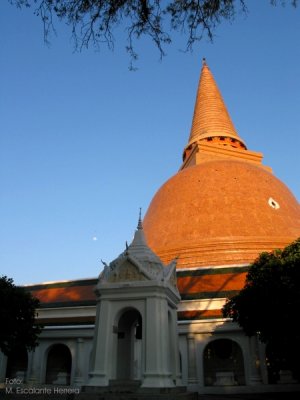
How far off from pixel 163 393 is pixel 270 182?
68.0 feet

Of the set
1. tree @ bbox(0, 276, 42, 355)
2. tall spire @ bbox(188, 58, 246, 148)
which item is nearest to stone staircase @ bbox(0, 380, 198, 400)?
tree @ bbox(0, 276, 42, 355)

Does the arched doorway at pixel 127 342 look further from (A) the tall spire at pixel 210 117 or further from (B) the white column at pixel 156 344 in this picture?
(A) the tall spire at pixel 210 117

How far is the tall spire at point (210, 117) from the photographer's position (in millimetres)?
34531

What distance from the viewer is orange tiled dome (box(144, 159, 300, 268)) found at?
21.8 meters

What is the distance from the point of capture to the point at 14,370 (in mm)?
19016

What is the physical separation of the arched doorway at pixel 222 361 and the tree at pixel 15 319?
24.6 ft

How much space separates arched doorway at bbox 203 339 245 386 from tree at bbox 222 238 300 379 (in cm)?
332

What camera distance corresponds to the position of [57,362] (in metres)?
19.0

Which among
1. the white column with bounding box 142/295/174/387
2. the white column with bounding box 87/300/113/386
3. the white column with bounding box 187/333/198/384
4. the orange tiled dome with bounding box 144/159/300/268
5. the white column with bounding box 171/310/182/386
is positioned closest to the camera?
the white column with bounding box 142/295/174/387

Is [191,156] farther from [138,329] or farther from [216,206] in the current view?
[138,329]

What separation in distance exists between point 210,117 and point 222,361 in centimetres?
2419

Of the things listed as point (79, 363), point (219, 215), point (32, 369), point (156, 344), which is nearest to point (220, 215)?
point (219, 215)

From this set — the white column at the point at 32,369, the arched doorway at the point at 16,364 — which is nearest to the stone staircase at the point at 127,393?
the white column at the point at 32,369

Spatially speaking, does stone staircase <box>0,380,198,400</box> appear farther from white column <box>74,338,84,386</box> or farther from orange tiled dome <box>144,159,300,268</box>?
orange tiled dome <box>144,159,300,268</box>
